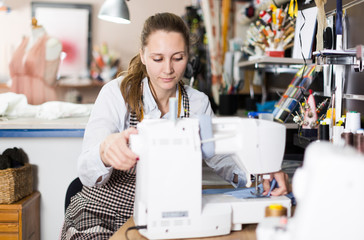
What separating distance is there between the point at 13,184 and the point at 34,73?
56.4 inches

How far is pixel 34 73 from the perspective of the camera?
3.40m

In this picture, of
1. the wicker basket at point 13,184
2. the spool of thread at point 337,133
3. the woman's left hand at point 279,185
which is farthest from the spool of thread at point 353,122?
the wicker basket at point 13,184

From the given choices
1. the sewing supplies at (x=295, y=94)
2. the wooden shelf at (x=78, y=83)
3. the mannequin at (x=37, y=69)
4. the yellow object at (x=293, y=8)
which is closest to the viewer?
the yellow object at (x=293, y=8)

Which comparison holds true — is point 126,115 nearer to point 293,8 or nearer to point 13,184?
point 13,184

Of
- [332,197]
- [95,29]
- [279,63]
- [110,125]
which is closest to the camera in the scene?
[332,197]

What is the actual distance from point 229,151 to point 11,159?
4.77ft

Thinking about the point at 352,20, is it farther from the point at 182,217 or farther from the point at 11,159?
the point at 11,159

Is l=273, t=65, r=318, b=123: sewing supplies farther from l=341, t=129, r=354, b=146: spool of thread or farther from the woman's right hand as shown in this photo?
the woman's right hand

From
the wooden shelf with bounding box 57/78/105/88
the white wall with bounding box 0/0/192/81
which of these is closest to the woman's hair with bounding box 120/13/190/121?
the wooden shelf with bounding box 57/78/105/88

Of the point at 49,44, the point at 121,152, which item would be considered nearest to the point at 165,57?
the point at 121,152

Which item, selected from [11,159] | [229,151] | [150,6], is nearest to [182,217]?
[229,151]

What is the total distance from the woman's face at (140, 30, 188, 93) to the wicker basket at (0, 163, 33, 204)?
97 centimetres

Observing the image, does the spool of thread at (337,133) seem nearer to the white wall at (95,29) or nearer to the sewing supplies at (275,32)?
the sewing supplies at (275,32)

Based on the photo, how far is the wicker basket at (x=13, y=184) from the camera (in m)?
2.17
